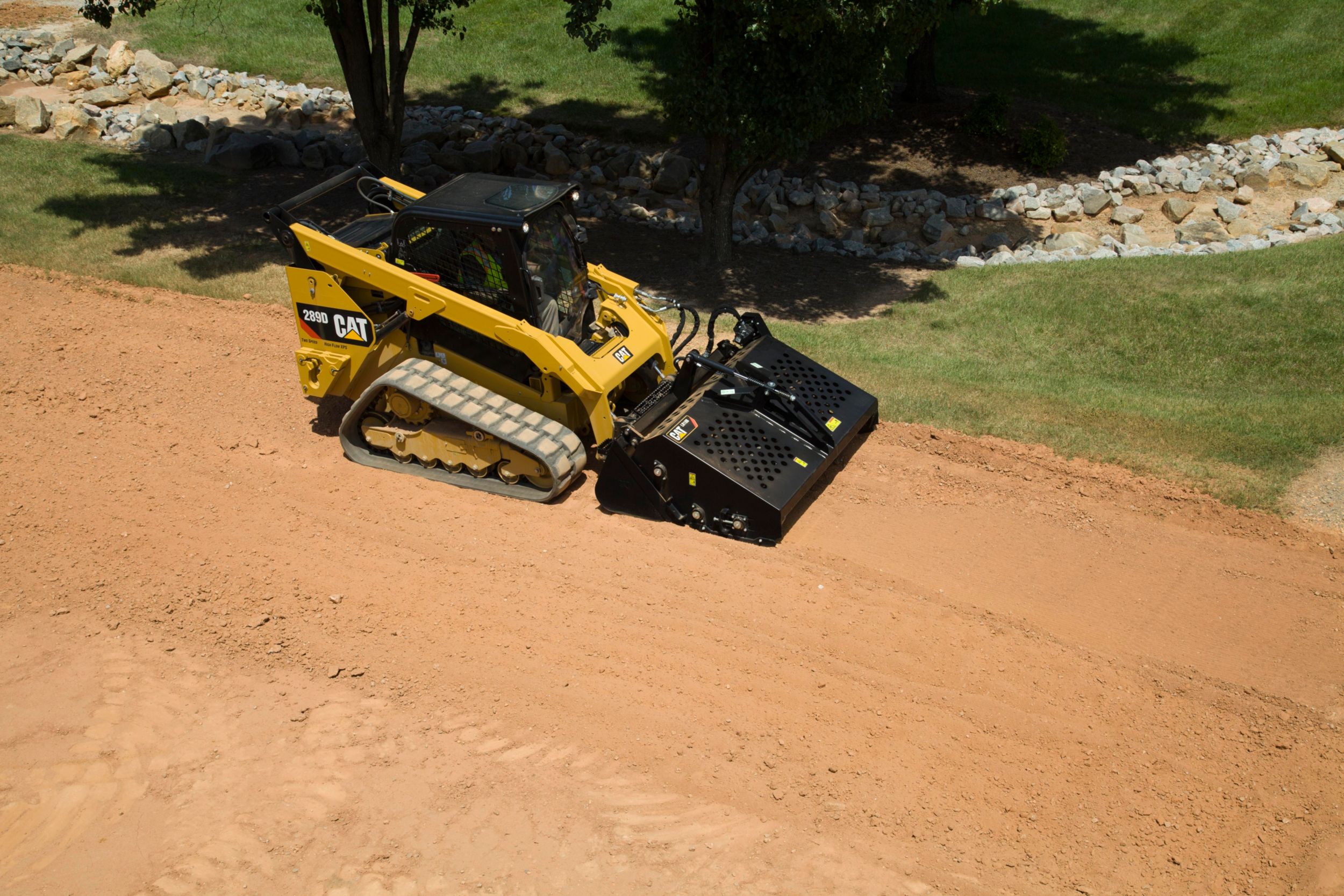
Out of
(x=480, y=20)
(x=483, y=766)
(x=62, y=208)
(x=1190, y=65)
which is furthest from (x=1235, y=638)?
(x=480, y=20)

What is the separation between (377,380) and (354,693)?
9.53 feet

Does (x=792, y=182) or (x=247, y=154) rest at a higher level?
(x=247, y=154)

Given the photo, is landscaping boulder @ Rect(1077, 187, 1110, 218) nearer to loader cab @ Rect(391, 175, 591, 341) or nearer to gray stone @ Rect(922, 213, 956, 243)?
gray stone @ Rect(922, 213, 956, 243)

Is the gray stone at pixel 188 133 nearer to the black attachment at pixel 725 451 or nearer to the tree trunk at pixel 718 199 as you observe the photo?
the tree trunk at pixel 718 199

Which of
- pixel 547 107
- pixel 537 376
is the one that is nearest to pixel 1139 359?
pixel 537 376

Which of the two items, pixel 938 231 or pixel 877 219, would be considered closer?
pixel 938 231

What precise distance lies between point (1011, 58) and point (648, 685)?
18.9 m

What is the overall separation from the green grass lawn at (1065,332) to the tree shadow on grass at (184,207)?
0.04 m

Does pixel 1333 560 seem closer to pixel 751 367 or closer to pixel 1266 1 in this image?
pixel 751 367

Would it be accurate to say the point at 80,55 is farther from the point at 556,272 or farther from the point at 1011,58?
the point at 1011,58

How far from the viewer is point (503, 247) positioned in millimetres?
8047

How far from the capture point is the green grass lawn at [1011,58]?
1880 centimetres

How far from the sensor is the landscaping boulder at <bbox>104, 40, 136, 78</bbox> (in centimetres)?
2045

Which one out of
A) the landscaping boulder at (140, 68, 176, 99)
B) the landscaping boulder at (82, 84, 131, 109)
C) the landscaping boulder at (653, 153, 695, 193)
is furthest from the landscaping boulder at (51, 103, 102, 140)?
the landscaping boulder at (653, 153, 695, 193)
